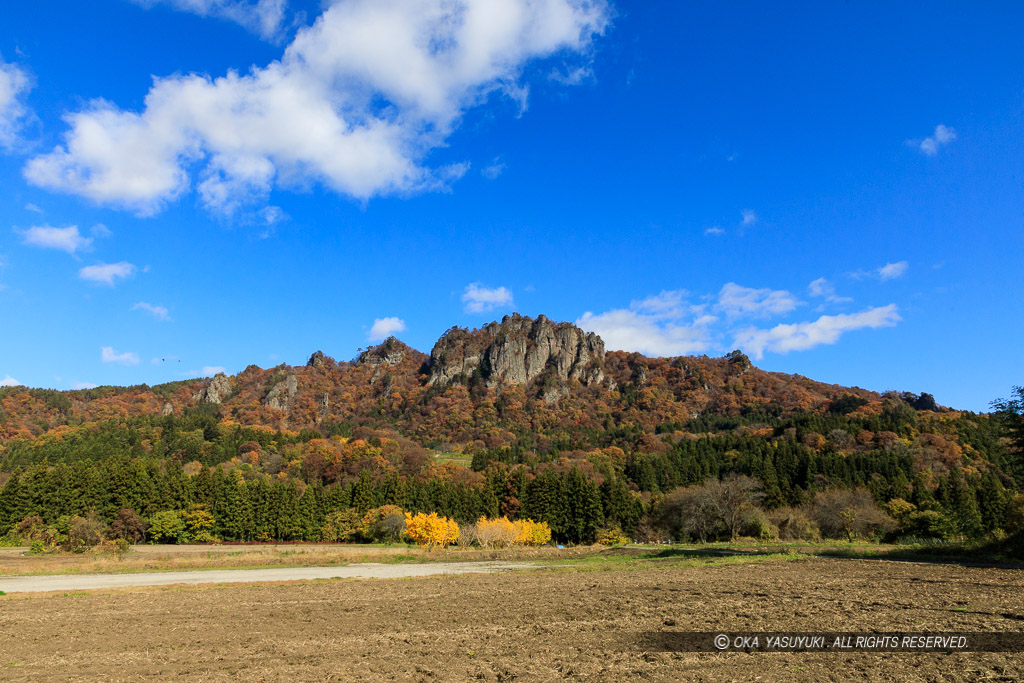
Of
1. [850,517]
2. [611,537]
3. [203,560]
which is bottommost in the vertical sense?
[611,537]

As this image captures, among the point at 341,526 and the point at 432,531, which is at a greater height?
the point at 432,531

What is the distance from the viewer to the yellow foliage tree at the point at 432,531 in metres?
66.9

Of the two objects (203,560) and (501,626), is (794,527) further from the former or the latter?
(203,560)

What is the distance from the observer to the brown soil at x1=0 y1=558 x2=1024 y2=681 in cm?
1012

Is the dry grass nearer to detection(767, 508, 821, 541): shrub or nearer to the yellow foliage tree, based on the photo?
the yellow foliage tree

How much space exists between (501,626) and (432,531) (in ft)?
185

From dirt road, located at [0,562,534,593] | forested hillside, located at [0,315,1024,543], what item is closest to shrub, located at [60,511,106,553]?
forested hillside, located at [0,315,1024,543]

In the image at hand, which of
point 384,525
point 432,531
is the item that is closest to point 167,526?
point 384,525

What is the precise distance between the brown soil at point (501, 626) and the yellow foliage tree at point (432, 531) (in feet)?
142

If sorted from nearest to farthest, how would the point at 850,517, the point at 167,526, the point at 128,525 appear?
the point at 850,517 < the point at 128,525 < the point at 167,526

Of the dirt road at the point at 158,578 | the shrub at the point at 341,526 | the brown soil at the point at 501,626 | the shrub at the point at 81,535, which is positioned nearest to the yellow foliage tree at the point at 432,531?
the shrub at the point at 341,526

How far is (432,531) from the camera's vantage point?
68000 millimetres

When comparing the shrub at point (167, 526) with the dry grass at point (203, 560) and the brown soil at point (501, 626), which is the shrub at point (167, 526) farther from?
the brown soil at point (501, 626)

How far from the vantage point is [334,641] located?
13602mm
